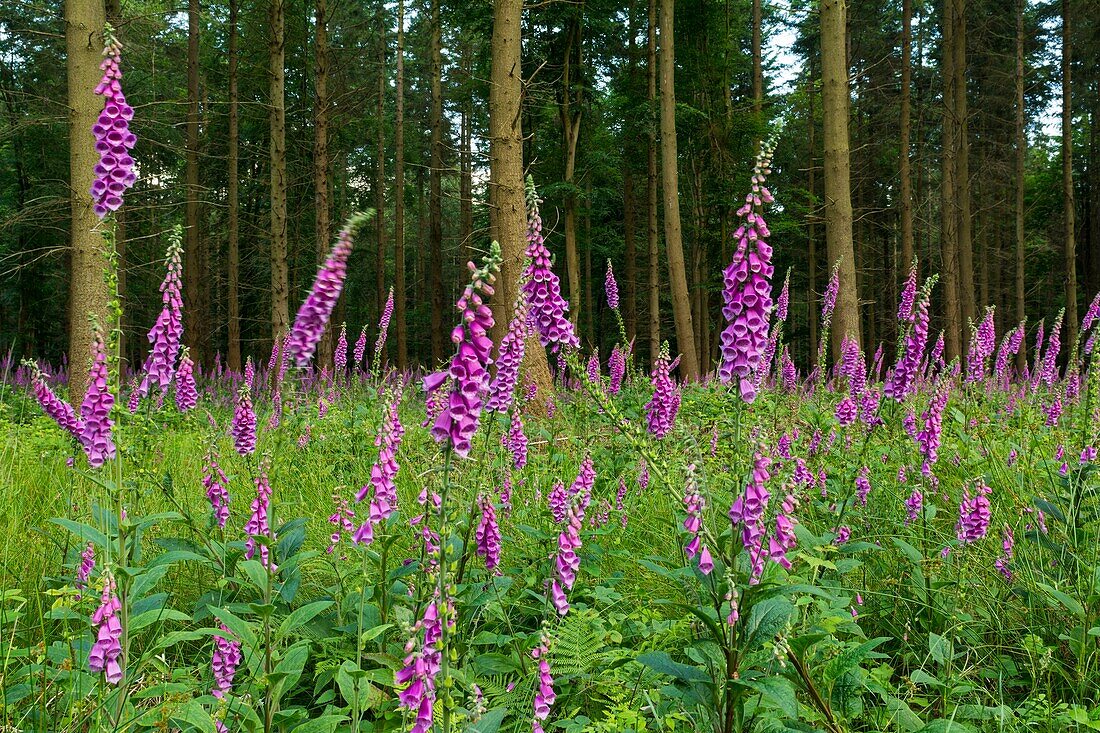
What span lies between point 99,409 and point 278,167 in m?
12.4

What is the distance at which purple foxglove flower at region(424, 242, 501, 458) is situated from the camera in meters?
1.48

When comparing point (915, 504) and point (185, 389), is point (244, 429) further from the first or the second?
point (915, 504)

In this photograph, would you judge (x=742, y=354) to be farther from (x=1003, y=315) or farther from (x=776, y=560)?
(x=1003, y=315)

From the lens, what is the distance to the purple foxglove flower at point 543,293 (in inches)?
110

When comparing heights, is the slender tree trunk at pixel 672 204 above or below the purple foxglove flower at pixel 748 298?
above

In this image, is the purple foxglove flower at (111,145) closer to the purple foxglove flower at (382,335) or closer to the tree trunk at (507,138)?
the purple foxglove flower at (382,335)

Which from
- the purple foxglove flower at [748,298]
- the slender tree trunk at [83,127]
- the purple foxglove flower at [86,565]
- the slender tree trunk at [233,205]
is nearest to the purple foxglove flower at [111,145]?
the purple foxglove flower at [86,565]

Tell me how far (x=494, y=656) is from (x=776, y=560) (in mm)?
1250

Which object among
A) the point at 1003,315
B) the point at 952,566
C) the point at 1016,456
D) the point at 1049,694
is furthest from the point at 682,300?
the point at 1003,315

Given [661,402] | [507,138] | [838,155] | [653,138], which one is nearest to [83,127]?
[507,138]

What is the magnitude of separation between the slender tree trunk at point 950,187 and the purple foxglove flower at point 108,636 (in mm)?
17525

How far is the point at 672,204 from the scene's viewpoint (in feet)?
50.1

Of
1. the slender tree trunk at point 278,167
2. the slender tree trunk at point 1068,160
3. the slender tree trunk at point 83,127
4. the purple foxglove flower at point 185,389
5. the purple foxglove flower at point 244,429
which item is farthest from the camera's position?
the slender tree trunk at point 1068,160

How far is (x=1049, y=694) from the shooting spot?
2.53 meters
